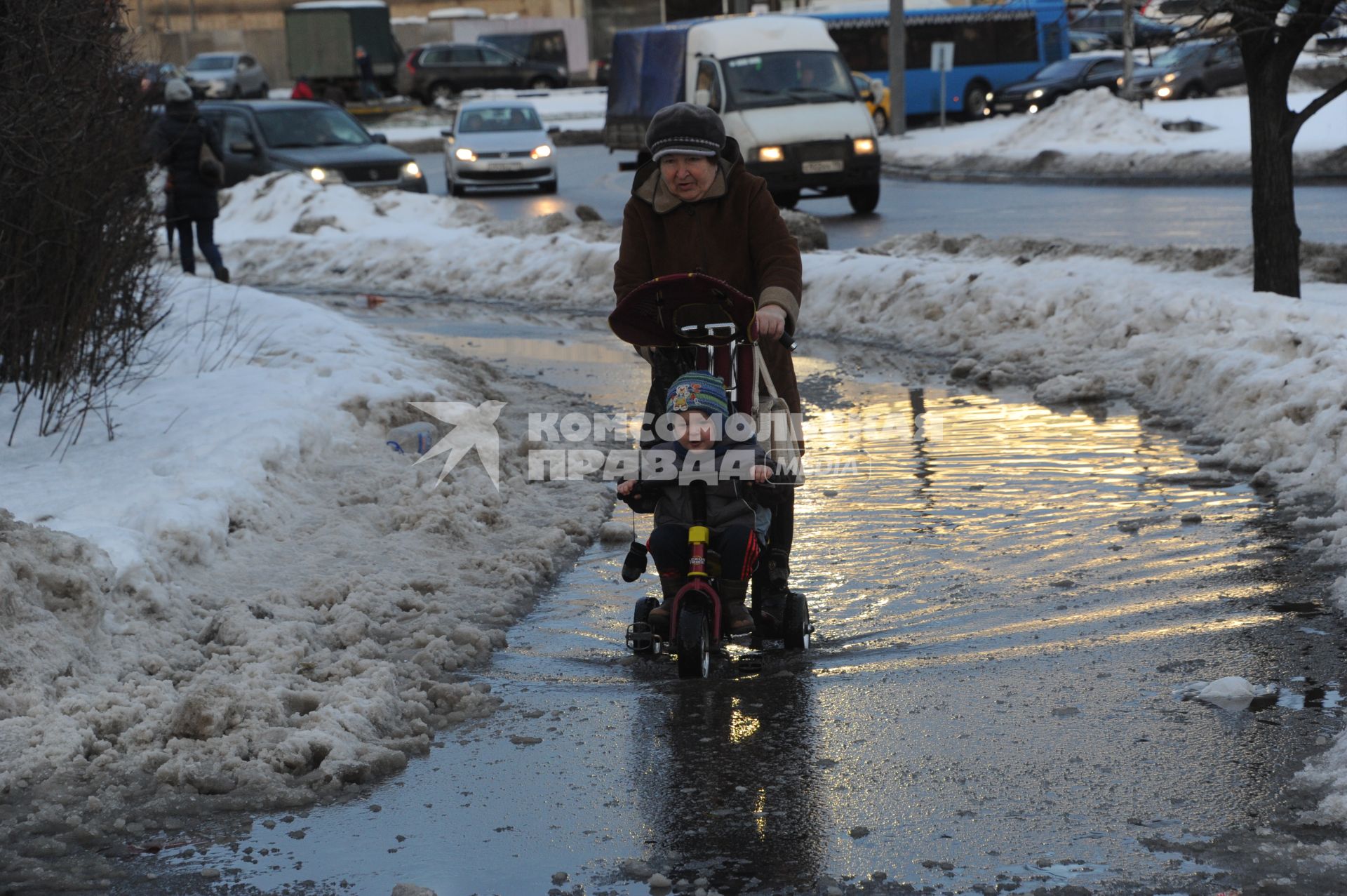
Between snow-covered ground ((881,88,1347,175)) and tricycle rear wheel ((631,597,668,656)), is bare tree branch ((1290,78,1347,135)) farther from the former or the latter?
snow-covered ground ((881,88,1347,175))

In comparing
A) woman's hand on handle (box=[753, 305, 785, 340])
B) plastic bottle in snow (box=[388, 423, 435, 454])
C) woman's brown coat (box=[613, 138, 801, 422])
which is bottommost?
plastic bottle in snow (box=[388, 423, 435, 454])

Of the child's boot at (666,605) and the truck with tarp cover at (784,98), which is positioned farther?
the truck with tarp cover at (784,98)

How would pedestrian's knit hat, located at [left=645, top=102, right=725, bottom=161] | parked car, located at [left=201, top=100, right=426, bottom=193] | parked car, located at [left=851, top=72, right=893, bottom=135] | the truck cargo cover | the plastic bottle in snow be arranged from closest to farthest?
1. pedestrian's knit hat, located at [left=645, top=102, right=725, bottom=161]
2. the plastic bottle in snow
3. parked car, located at [left=201, top=100, right=426, bottom=193]
4. the truck cargo cover
5. parked car, located at [left=851, top=72, right=893, bottom=135]

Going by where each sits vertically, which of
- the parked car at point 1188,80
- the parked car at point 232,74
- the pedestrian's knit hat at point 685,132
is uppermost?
the parked car at point 232,74

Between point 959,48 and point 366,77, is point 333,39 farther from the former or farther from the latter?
point 959,48

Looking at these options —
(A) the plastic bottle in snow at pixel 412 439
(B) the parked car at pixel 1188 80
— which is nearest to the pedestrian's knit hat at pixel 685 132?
(A) the plastic bottle in snow at pixel 412 439

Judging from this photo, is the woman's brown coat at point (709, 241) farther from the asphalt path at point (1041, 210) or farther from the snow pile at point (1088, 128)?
the snow pile at point (1088, 128)

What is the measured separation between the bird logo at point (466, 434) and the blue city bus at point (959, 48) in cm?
3534

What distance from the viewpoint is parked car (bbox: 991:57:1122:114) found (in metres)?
40.8

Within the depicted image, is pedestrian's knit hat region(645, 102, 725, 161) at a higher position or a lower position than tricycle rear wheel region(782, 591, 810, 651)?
higher

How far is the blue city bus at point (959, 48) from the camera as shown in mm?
43562

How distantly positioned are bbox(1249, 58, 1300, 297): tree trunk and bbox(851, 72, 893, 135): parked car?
29.0 metres

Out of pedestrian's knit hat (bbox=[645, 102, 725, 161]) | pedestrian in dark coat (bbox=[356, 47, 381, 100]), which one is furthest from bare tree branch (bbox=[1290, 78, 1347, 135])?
pedestrian in dark coat (bbox=[356, 47, 381, 100])

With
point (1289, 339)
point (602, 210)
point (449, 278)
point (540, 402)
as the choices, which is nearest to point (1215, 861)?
point (1289, 339)
